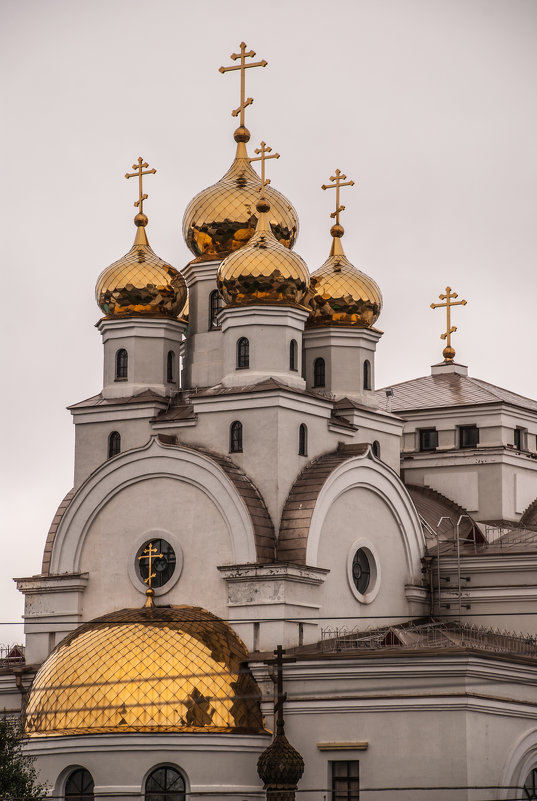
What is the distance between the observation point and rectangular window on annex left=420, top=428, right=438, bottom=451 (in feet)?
131

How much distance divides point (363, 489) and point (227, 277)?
453 cm

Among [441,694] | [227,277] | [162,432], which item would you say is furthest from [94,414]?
[441,694]

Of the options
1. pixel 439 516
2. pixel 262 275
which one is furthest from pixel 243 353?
pixel 439 516

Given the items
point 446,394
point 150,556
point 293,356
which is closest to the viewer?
point 150,556

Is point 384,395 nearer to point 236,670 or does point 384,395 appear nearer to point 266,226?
point 266,226

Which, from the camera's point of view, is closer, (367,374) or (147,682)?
(147,682)

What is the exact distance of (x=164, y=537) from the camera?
33156 millimetres

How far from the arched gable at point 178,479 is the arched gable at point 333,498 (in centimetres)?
43

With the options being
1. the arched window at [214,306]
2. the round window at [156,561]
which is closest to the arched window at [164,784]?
the round window at [156,561]

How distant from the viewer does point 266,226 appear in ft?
114

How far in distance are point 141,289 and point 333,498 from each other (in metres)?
5.61

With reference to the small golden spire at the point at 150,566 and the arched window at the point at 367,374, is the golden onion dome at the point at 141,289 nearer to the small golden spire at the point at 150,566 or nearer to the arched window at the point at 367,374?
the arched window at the point at 367,374

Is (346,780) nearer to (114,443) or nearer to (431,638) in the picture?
(431,638)

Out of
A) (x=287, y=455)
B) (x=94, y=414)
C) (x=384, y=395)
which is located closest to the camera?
(x=287, y=455)
